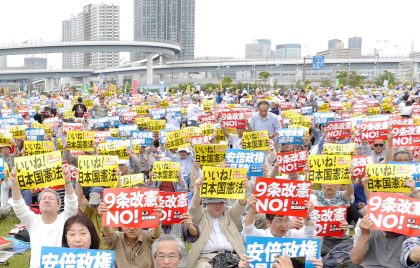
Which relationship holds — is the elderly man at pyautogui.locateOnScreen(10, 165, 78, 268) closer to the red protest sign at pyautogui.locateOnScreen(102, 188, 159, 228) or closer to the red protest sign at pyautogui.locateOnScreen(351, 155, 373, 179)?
the red protest sign at pyautogui.locateOnScreen(102, 188, 159, 228)

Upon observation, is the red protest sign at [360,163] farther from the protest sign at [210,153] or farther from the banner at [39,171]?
the banner at [39,171]

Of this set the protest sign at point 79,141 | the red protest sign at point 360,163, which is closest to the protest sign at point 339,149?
the red protest sign at point 360,163

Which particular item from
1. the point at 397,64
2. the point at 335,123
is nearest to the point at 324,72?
the point at 397,64

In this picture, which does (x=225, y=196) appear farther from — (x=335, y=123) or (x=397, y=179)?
(x=335, y=123)

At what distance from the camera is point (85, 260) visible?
4215mm

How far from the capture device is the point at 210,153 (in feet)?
28.2

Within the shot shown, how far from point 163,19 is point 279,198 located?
143 meters

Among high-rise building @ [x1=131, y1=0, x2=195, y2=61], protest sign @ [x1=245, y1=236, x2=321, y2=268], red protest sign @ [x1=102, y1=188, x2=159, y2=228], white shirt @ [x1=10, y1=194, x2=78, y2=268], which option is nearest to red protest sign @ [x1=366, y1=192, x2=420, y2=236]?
protest sign @ [x1=245, y1=236, x2=321, y2=268]

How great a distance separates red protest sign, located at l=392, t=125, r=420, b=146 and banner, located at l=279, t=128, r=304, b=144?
223cm

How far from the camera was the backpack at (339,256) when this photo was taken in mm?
5994

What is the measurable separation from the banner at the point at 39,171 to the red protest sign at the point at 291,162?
316 centimetres

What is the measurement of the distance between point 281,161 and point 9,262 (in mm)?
4176

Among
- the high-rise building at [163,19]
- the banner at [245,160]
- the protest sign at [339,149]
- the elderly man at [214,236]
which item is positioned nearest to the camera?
the elderly man at [214,236]

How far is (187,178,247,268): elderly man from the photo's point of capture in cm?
593
